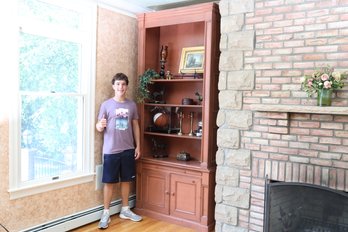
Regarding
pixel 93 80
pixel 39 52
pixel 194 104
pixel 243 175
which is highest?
pixel 39 52

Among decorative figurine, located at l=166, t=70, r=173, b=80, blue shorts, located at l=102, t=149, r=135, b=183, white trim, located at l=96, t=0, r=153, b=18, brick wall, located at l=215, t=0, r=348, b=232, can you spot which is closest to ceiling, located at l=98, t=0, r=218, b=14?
white trim, located at l=96, t=0, r=153, b=18

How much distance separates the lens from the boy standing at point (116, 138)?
3.60 metres

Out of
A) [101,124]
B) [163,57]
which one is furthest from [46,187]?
[163,57]

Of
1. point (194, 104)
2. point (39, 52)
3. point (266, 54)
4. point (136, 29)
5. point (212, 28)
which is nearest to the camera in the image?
point (266, 54)

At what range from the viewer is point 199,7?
11.7 feet

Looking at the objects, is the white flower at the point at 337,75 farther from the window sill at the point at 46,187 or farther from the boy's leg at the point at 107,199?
the window sill at the point at 46,187

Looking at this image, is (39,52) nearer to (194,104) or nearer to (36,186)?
(36,186)

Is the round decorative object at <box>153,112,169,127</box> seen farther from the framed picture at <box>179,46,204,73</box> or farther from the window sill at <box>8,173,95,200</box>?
the window sill at <box>8,173,95,200</box>

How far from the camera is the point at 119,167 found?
3691mm

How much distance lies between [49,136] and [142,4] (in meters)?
2.00

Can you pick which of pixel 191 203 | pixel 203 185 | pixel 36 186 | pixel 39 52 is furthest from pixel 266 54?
pixel 36 186

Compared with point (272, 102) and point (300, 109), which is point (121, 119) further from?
point (300, 109)

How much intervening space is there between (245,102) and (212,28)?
0.97 metres

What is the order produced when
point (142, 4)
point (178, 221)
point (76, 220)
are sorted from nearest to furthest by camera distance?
point (76, 220) → point (178, 221) → point (142, 4)
